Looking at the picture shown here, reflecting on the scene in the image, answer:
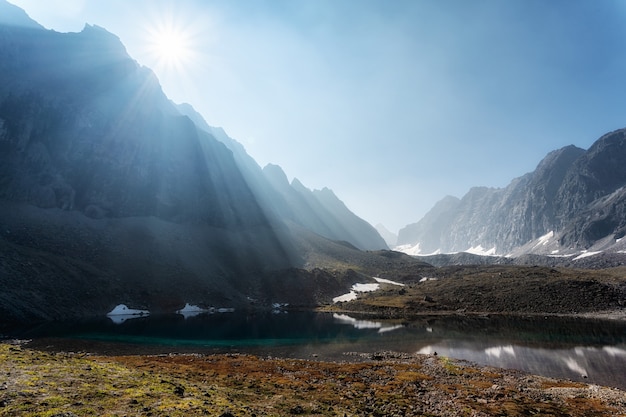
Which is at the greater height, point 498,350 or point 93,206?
point 93,206

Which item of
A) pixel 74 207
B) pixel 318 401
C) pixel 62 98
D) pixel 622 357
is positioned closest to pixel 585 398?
pixel 318 401

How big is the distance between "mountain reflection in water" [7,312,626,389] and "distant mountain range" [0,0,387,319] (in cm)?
2246

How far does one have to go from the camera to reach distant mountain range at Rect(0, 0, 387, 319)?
338 ft

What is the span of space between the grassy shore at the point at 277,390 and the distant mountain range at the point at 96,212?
65180 millimetres

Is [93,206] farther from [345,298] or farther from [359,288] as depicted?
[359,288]

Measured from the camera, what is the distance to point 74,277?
100m

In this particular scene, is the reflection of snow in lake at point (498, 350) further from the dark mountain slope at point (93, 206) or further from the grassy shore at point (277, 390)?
the dark mountain slope at point (93, 206)

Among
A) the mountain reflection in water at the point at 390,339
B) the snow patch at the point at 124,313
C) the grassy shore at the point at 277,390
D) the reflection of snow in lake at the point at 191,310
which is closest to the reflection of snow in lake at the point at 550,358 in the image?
the mountain reflection in water at the point at 390,339

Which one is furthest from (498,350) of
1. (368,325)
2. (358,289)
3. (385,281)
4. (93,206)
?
(93,206)

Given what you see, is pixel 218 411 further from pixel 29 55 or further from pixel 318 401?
pixel 29 55

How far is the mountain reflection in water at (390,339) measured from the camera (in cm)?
5156

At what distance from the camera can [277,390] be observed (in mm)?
29781

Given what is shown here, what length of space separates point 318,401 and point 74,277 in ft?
334

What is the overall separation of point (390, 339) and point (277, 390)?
46755mm
